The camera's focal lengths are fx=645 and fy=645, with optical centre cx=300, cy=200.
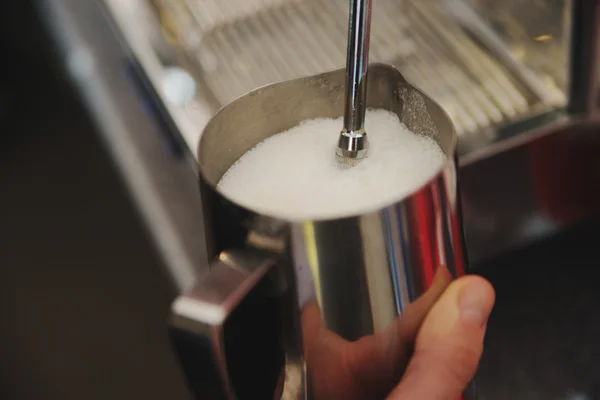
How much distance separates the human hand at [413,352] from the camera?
1.01ft

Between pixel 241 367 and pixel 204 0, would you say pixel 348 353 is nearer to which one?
pixel 241 367

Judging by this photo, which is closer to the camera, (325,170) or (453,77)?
(325,170)

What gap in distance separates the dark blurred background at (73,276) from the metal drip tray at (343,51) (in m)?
0.40

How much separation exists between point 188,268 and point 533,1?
19.8 inches

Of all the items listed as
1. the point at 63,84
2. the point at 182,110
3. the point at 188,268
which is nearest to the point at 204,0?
the point at 182,110

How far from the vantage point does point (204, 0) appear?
0.92 meters

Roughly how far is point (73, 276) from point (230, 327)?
99cm

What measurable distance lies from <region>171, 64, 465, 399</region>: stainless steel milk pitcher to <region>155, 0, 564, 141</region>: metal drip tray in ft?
1.21

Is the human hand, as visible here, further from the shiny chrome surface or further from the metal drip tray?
the metal drip tray

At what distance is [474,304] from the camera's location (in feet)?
1.10

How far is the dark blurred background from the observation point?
101 centimetres

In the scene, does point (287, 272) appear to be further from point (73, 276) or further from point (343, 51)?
point (73, 276)

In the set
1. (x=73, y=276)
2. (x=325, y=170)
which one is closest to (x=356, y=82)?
(x=325, y=170)

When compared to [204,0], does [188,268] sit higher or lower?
lower
